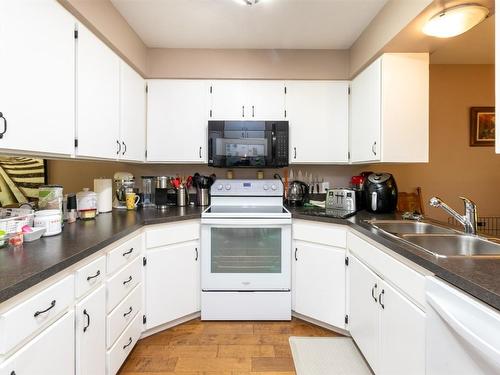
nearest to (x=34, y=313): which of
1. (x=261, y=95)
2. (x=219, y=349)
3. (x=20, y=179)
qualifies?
(x=219, y=349)

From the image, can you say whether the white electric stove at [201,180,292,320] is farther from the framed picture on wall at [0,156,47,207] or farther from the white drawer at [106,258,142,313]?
the framed picture on wall at [0,156,47,207]

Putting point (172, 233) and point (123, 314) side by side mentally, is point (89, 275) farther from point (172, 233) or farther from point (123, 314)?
point (172, 233)

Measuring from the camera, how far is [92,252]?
3.95 ft

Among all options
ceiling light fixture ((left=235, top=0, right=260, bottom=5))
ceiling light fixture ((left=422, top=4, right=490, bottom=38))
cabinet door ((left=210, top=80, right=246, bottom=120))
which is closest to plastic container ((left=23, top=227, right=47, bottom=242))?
cabinet door ((left=210, top=80, right=246, bottom=120))

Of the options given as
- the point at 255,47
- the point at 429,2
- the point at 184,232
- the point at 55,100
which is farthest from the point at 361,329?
the point at 255,47

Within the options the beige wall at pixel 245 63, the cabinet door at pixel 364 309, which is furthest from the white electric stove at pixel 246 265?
the beige wall at pixel 245 63

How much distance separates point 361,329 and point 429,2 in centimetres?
187

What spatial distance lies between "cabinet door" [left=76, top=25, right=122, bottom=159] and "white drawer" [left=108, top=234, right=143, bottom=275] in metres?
0.59

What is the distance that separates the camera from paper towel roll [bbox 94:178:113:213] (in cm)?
210

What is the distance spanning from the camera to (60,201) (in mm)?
1609

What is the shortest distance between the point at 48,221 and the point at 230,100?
175 centimetres

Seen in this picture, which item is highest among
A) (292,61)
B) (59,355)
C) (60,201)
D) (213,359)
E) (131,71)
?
(292,61)

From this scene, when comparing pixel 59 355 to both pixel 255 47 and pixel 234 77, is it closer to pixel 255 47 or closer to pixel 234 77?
pixel 234 77

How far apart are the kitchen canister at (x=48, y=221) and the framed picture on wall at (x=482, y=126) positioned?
3.50m
